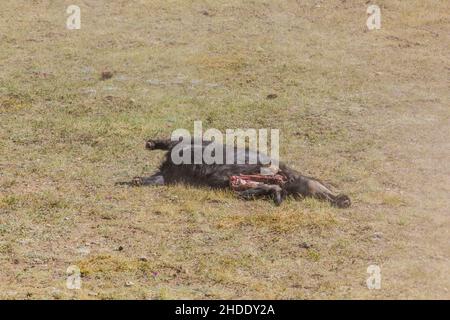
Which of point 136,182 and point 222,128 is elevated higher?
point 222,128

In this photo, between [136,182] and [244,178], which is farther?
[136,182]

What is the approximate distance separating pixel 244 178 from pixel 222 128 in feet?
16.9

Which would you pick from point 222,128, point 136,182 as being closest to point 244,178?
point 136,182

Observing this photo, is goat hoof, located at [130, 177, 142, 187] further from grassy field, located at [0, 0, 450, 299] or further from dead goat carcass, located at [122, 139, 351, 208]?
grassy field, located at [0, 0, 450, 299]

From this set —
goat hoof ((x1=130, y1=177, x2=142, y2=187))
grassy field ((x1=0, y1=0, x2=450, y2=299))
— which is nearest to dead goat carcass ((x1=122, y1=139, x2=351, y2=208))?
goat hoof ((x1=130, y1=177, x2=142, y2=187))

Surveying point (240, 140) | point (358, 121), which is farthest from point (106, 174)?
point (358, 121)

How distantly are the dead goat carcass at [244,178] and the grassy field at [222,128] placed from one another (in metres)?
0.32

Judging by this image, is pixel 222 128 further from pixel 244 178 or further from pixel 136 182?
pixel 244 178

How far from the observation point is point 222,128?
20.5 meters

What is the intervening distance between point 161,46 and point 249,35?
371 centimetres

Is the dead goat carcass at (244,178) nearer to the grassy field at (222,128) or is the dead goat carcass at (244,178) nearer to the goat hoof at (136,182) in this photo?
the goat hoof at (136,182)

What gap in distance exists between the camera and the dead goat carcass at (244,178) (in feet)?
49.4

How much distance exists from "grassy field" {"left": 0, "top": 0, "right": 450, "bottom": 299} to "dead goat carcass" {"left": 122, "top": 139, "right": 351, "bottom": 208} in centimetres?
32

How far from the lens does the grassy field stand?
12.0 meters
